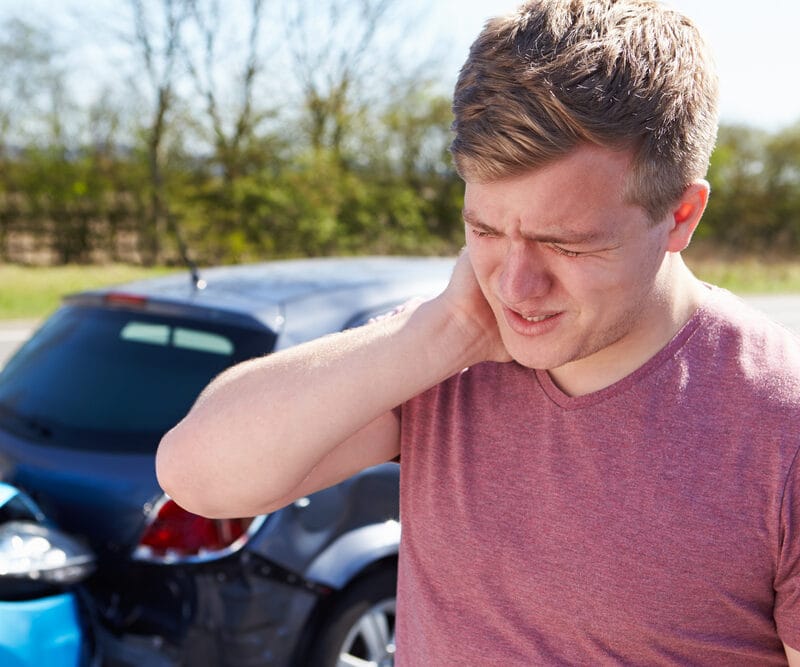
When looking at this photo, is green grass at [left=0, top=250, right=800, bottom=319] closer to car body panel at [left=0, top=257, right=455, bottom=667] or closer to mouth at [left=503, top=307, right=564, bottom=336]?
car body panel at [left=0, top=257, right=455, bottom=667]

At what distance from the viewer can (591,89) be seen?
1300 millimetres

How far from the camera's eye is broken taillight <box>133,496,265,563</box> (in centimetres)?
268

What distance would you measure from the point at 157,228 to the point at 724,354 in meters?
20.6

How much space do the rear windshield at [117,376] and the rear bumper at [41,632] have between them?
551 millimetres

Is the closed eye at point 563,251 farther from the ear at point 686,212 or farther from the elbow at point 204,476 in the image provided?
the elbow at point 204,476

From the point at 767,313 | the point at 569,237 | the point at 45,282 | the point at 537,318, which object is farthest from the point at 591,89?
the point at 45,282

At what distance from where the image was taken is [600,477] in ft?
4.62

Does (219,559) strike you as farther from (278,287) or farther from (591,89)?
(591,89)

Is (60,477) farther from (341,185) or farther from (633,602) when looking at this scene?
(341,185)

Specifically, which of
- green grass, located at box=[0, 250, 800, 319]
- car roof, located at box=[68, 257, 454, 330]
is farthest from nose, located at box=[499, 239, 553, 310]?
green grass, located at box=[0, 250, 800, 319]

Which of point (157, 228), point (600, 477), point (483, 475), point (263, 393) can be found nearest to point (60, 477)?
point (263, 393)

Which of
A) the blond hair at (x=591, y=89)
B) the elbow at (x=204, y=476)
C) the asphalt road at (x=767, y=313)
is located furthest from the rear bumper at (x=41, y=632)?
the asphalt road at (x=767, y=313)

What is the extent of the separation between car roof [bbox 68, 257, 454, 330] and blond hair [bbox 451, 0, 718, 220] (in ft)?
5.88

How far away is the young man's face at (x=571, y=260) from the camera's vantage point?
4.46 feet
